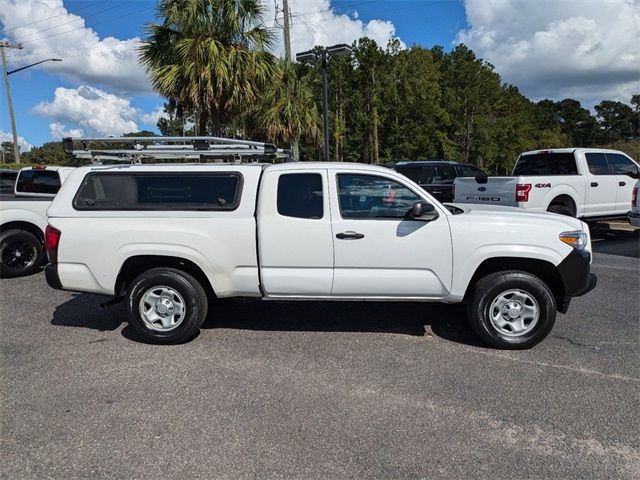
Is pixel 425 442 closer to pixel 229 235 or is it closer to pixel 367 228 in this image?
pixel 367 228

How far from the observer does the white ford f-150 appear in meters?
4.50

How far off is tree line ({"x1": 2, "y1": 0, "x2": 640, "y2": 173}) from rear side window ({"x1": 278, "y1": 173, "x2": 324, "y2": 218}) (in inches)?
392

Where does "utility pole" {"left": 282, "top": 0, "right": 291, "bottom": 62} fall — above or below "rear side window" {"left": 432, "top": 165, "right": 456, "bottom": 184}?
above

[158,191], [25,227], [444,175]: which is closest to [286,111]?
[444,175]

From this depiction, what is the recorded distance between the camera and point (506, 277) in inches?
177

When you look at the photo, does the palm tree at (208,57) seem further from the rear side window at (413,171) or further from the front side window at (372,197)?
the front side window at (372,197)

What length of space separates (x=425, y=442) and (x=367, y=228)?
2042 mm

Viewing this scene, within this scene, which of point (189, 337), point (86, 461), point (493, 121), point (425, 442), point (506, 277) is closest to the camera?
point (86, 461)

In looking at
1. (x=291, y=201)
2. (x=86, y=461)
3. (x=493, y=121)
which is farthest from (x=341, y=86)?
(x=86, y=461)

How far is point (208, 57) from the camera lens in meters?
Answer: 13.6

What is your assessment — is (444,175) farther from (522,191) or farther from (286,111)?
(286,111)

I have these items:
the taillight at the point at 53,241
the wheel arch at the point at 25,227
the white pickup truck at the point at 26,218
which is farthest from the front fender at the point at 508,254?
the wheel arch at the point at 25,227

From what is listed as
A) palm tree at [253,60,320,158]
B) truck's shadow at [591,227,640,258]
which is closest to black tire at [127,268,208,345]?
truck's shadow at [591,227,640,258]

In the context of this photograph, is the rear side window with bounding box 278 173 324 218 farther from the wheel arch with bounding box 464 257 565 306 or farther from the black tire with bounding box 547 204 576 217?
the black tire with bounding box 547 204 576 217
